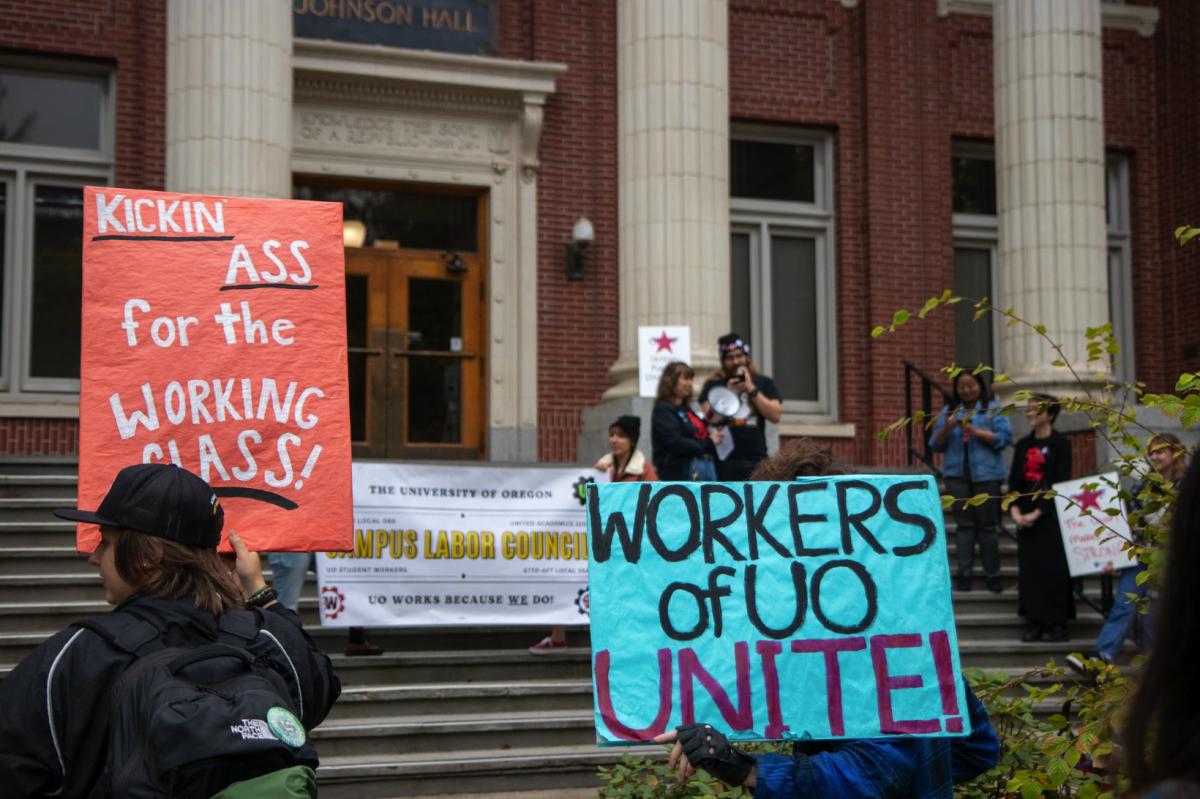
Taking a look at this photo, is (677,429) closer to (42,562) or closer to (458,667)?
(458,667)

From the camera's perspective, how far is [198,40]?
10992 mm

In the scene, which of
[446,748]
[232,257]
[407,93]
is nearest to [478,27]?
[407,93]

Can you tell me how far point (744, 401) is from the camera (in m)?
9.06

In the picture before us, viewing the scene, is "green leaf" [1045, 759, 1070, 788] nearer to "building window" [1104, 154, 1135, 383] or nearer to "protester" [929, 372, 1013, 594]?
"protester" [929, 372, 1013, 594]

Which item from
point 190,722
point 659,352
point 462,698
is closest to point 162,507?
point 190,722

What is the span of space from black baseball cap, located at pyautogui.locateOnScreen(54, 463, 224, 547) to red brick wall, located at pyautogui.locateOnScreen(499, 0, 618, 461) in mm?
10805

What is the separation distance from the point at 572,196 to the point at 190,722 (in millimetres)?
11961

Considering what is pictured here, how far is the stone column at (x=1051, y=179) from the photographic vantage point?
13.2m

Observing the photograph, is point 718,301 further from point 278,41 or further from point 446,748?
point 446,748

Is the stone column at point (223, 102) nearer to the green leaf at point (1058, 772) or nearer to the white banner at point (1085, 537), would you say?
the white banner at point (1085, 537)

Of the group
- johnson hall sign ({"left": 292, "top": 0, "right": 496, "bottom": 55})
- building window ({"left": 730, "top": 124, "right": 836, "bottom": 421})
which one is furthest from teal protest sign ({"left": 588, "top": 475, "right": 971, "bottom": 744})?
building window ({"left": 730, "top": 124, "right": 836, "bottom": 421})

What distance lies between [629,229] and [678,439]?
423 cm

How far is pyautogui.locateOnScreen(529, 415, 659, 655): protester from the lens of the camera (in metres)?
8.55

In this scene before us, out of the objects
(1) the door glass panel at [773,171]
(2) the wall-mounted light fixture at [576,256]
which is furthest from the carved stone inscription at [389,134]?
(1) the door glass panel at [773,171]
